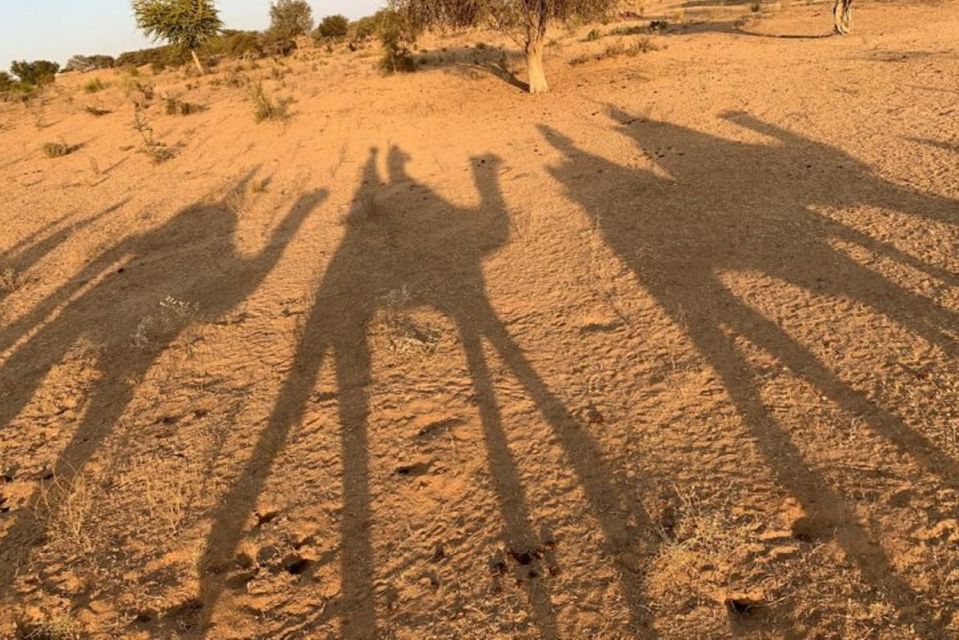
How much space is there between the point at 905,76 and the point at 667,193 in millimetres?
7461

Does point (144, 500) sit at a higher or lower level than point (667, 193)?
lower

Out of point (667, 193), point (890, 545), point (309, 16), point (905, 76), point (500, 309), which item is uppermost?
point (309, 16)

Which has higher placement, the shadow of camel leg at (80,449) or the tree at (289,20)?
the tree at (289,20)

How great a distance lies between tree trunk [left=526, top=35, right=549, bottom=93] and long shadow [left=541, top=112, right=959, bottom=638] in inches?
243

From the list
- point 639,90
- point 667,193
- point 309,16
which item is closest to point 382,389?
point 667,193

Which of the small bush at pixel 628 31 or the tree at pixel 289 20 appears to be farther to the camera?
the tree at pixel 289 20

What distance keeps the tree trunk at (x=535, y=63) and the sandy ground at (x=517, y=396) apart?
6069mm

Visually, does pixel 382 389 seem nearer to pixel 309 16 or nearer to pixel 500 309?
pixel 500 309

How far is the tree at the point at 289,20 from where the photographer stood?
43.8 meters

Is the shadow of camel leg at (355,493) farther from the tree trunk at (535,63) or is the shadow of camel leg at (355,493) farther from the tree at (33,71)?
the tree at (33,71)

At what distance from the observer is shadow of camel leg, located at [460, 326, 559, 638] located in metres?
3.30

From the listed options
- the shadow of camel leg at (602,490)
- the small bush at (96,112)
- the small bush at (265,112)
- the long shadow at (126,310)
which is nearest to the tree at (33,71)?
the small bush at (96,112)

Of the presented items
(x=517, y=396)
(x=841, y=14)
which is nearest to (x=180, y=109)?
(x=517, y=396)

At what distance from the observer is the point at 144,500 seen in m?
4.39
